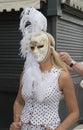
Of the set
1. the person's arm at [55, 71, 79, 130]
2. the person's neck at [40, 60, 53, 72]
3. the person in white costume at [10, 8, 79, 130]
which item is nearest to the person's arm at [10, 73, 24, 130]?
the person in white costume at [10, 8, 79, 130]

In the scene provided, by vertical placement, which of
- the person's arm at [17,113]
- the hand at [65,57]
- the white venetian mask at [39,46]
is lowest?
the person's arm at [17,113]

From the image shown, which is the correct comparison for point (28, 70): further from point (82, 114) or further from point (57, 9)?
point (82, 114)

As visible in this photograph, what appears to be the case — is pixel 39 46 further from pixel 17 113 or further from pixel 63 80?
pixel 17 113

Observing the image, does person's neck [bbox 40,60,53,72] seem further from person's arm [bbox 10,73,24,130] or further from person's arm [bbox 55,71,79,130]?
person's arm [bbox 10,73,24,130]

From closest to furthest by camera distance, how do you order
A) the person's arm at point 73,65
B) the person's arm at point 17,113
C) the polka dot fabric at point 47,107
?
the polka dot fabric at point 47,107 → the person's arm at point 17,113 → the person's arm at point 73,65

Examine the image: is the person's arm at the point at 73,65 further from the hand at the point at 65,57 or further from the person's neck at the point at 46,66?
the person's neck at the point at 46,66

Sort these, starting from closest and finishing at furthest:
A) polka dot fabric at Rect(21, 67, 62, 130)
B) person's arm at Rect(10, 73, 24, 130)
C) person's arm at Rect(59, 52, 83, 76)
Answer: polka dot fabric at Rect(21, 67, 62, 130), person's arm at Rect(10, 73, 24, 130), person's arm at Rect(59, 52, 83, 76)

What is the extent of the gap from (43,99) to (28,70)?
14.5 inches

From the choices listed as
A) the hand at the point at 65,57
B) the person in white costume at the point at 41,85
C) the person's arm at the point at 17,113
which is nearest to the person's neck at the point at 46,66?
the person in white costume at the point at 41,85

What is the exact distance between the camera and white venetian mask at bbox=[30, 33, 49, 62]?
12.1 ft

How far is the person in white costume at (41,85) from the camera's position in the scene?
354 cm

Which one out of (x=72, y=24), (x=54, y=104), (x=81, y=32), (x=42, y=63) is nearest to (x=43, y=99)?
(x=54, y=104)

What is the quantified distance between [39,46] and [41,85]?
39 cm

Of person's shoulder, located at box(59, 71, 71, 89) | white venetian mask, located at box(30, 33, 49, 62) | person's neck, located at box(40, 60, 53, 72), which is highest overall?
white venetian mask, located at box(30, 33, 49, 62)
